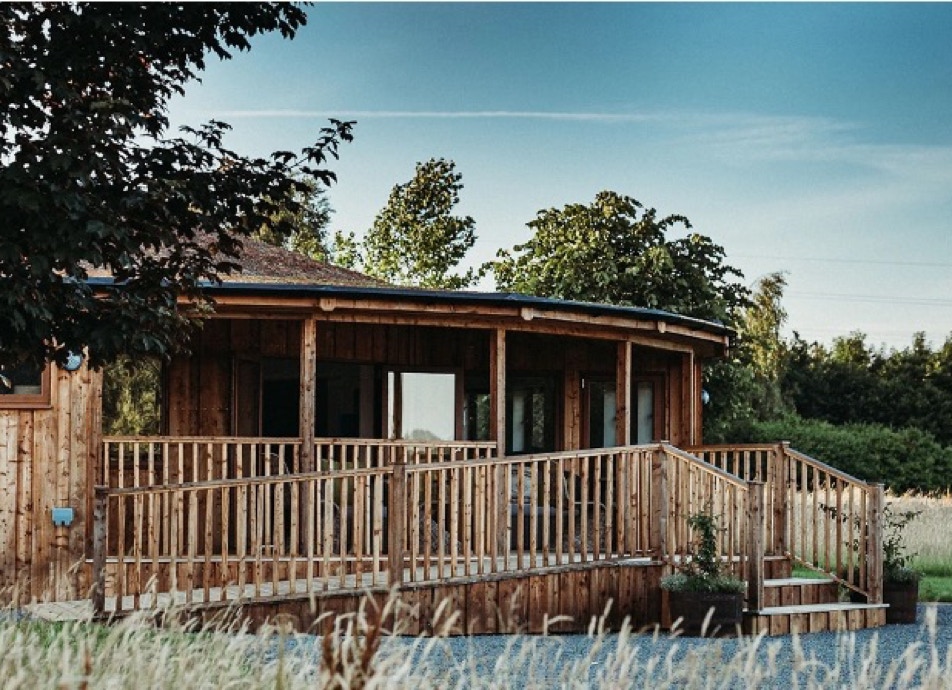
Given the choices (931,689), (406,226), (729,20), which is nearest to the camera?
(931,689)

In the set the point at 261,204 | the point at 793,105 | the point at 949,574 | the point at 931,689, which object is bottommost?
the point at 949,574

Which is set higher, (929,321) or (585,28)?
(585,28)

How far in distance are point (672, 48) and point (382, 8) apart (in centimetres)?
523

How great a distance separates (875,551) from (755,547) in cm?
146

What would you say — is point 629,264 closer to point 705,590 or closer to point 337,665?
point 705,590

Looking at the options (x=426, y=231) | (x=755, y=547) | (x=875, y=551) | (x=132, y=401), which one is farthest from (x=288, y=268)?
(x=426, y=231)

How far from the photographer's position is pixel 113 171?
772 centimetres

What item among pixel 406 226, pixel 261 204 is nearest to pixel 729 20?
pixel 406 226

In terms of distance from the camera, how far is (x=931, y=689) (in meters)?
3.31

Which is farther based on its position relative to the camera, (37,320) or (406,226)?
(406,226)

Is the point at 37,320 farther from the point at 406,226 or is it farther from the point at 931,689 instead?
the point at 406,226

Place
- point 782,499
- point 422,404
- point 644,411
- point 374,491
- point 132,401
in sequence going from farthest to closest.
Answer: point 644,411 → point 422,404 → point 132,401 → point 782,499 → point 374,491

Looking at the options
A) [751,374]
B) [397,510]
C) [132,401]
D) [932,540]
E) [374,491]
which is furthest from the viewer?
[751,374]

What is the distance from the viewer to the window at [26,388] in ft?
38.8
